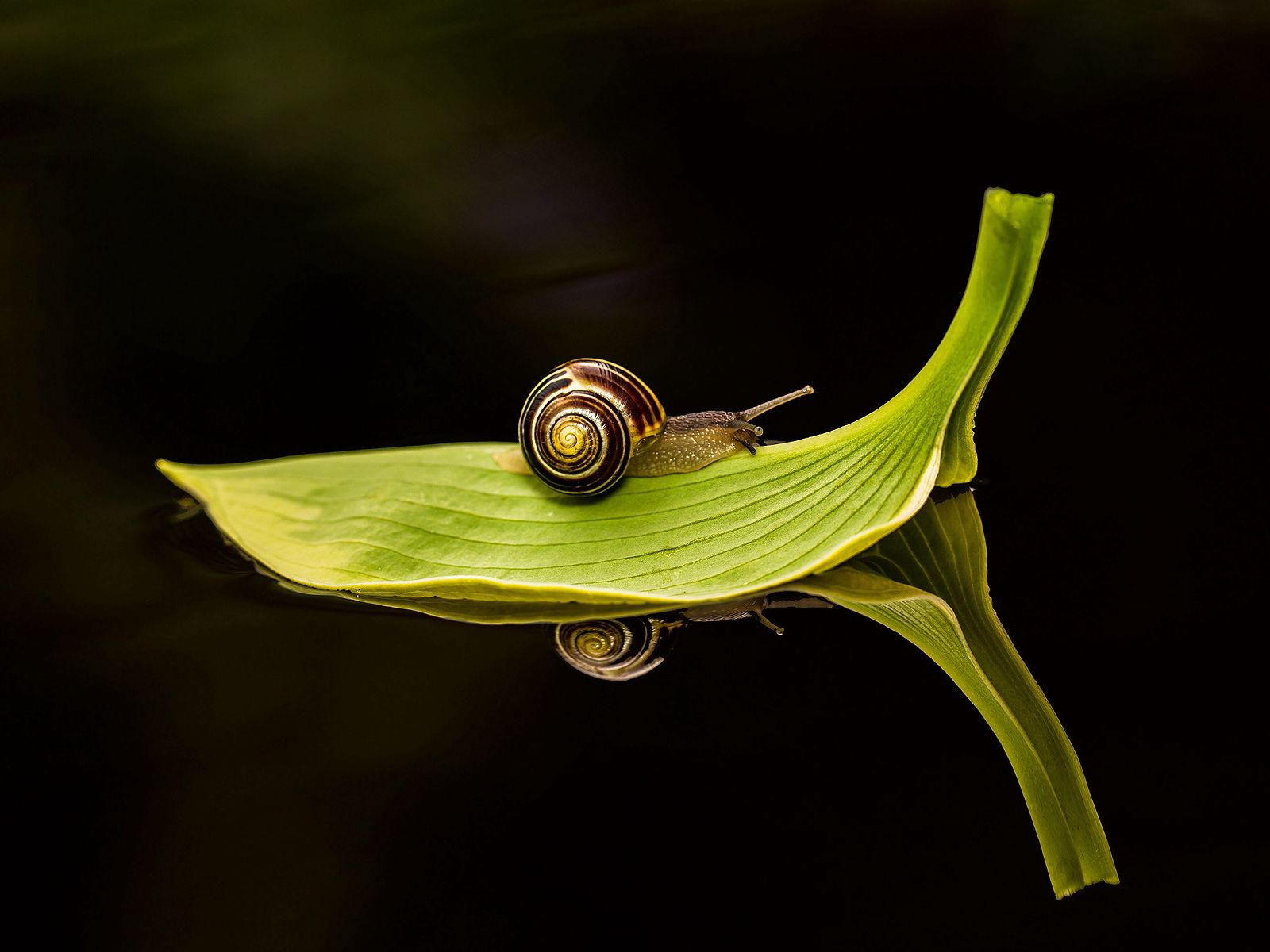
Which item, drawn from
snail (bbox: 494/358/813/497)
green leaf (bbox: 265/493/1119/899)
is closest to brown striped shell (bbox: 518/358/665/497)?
snail (bbox: 494/358/813/497)

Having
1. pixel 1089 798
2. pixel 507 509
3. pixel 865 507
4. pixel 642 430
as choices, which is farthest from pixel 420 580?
pixel 1089 798

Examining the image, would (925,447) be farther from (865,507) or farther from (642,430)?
(642,430)

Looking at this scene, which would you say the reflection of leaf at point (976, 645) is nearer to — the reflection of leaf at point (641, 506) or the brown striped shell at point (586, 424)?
the reflection of leaf at point (641, 506)

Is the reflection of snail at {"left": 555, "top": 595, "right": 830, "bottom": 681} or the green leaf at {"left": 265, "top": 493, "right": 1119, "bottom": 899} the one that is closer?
the green leaf at {"left": 265, "top": 493, "right": 1119, "bottom": 899}

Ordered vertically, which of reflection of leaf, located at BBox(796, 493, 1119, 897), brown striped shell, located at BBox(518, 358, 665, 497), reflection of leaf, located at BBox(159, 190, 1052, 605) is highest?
brown striped shell, located at BBox(518, 358, 665, 497)

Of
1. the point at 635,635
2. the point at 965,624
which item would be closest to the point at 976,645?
the point at 965,624

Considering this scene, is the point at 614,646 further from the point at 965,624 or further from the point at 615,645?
the point at 965,624

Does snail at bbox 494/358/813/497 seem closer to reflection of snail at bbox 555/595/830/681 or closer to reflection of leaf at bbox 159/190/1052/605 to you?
reflection of leaf at bbox 159/190/1052/605

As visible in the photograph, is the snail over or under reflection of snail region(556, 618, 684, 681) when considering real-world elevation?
over
